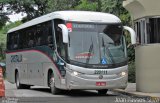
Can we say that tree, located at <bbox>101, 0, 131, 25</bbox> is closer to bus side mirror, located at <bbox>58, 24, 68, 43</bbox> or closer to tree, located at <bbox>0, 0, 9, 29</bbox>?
bus side mirror, located at <bbox>58, 24, 68, 43</bbox>

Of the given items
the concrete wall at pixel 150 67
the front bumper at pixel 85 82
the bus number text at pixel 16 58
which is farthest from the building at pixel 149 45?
the bus number text at pixel 16 58

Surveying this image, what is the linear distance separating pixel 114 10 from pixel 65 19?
51.8ft

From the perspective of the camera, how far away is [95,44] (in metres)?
18.8

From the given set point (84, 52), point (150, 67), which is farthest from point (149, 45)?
point (84, 52)

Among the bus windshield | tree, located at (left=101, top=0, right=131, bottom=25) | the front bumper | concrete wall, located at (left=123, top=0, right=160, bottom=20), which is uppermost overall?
tree, located at (left=101, top=0, right=131, bottom=25)

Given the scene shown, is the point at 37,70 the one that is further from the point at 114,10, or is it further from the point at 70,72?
the point at 114,10

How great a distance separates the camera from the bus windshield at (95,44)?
60.6 ft

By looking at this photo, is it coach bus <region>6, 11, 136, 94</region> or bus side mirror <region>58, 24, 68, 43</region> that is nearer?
bus side mirror <region>58, 24, 68, 43</region>

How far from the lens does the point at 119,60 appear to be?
1894 cm

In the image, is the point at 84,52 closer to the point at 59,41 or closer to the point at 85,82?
the point at 85,82

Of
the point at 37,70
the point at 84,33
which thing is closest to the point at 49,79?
the point at 37,70

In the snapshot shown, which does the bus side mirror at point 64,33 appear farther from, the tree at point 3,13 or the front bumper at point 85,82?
the tree at point 3,13

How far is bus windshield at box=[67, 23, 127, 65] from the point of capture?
18469 millimetres

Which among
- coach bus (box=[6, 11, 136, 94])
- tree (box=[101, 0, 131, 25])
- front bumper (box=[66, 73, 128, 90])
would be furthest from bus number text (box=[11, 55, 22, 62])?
tree (box=[101, 0, 131, 25])
